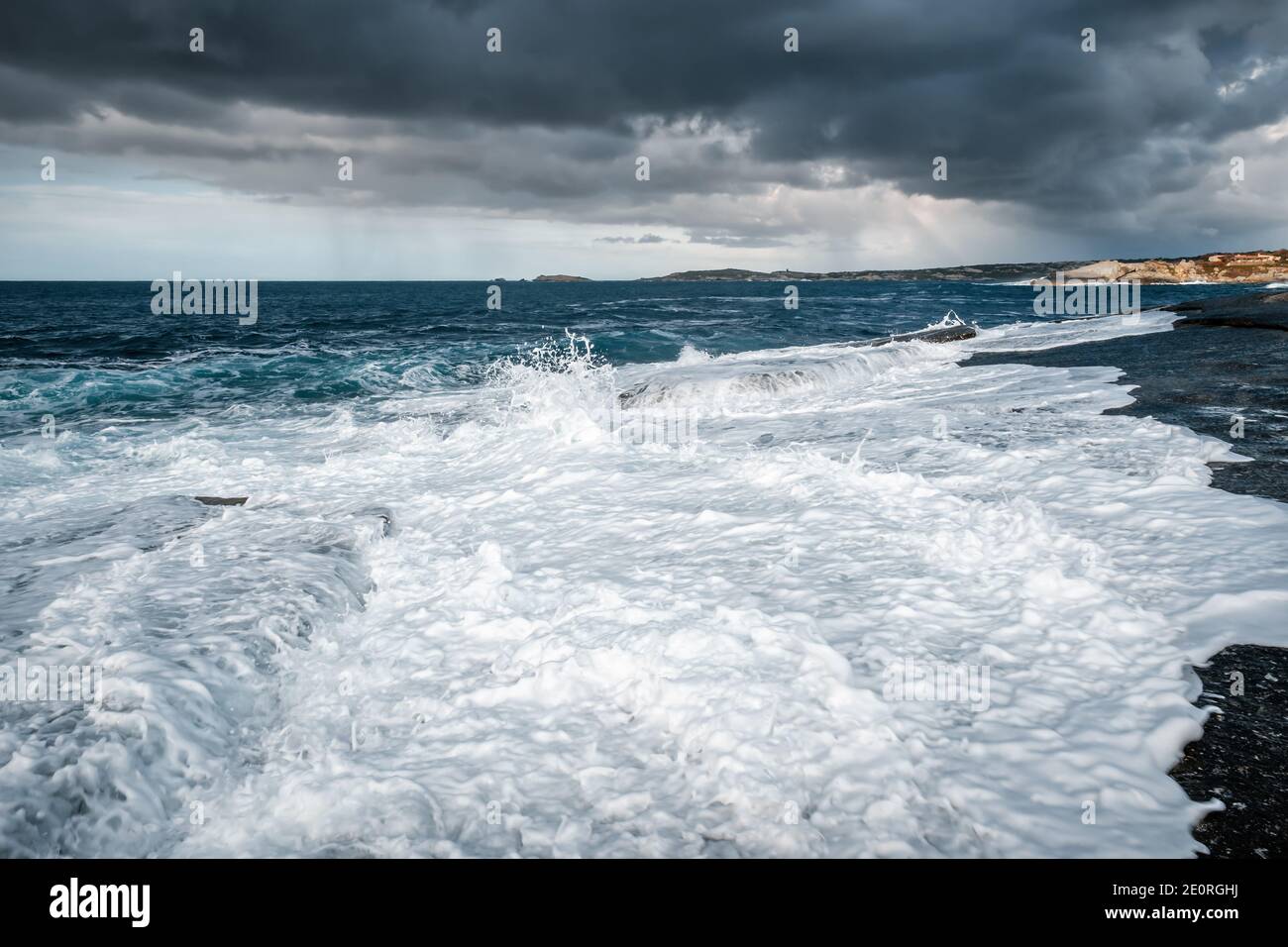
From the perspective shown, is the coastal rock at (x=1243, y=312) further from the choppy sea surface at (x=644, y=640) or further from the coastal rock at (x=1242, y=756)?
the coastal rock at (x=1242, y=756)

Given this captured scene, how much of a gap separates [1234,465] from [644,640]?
25.5ft

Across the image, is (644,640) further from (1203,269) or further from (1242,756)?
(1203,269)

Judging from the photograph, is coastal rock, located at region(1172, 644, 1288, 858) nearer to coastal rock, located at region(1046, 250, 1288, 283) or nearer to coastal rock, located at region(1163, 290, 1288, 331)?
coastal rock, located at region(1163, 290, 1288, 331)

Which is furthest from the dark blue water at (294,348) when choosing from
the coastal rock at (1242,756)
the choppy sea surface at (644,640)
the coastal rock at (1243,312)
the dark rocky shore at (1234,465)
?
the coastal rock at (1242,756)

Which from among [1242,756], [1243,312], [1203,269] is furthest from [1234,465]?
[1203,269]

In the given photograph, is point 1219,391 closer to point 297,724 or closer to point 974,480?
point 974,480

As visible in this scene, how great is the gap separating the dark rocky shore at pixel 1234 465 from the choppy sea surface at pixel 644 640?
16 cm

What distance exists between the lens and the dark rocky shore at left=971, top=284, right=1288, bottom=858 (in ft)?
11.0

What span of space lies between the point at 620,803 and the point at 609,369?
64.7 ft

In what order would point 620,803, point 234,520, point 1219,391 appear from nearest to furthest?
point 620,803 → point 234,520 → point 1219,391

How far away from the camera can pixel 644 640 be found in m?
5.23

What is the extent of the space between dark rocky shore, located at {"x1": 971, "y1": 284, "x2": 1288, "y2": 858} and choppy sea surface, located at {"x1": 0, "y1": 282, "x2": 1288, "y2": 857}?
164mm
